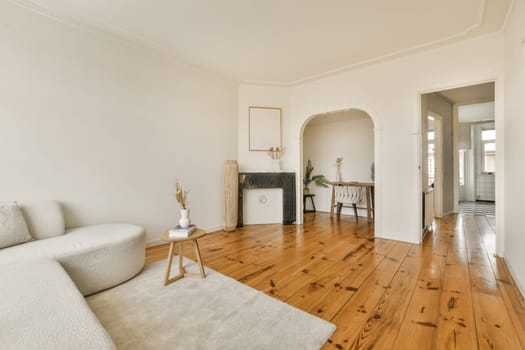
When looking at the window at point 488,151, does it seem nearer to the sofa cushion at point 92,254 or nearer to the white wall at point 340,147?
the white wall at point 340,147

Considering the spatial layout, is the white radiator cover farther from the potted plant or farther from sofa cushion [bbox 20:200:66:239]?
sofa cushion [bbox 20:200:66:239]

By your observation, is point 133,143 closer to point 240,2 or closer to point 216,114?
point 216,114

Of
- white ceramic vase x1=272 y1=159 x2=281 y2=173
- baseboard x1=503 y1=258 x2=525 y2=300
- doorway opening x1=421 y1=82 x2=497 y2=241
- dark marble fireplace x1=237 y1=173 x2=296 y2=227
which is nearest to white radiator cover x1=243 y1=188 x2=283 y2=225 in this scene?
dark marble fireplace x1=237 y1=173 x2=296 y2=227

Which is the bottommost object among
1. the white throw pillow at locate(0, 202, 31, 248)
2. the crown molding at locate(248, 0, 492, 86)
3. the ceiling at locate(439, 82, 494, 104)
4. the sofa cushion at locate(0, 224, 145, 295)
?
the sofa cushion at locate(0, 224, 145, 295)

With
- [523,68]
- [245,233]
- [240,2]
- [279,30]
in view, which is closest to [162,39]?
[240,2]

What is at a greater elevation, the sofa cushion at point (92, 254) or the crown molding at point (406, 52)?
the crown molding at point (406, 52)

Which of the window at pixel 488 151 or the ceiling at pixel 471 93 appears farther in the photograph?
the window at pixel 488 151

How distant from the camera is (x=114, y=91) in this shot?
2.84 m

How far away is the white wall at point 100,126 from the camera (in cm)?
224

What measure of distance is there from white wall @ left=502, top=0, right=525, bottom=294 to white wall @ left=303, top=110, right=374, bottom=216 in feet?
8.50

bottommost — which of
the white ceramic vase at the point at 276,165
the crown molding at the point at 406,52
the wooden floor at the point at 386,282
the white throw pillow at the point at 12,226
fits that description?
the wooden floor at the point at 386,282

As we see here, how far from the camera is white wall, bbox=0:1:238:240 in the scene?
2.24m

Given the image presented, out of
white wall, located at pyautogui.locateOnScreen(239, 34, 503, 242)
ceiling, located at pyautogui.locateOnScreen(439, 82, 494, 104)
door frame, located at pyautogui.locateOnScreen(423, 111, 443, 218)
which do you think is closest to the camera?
white wall, located at pyautogui.locateOnScreen(239, 34, 503, 242)

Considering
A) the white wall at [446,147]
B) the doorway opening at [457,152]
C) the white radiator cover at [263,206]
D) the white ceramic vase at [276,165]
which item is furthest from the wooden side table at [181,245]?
the white wall at [446,147]
